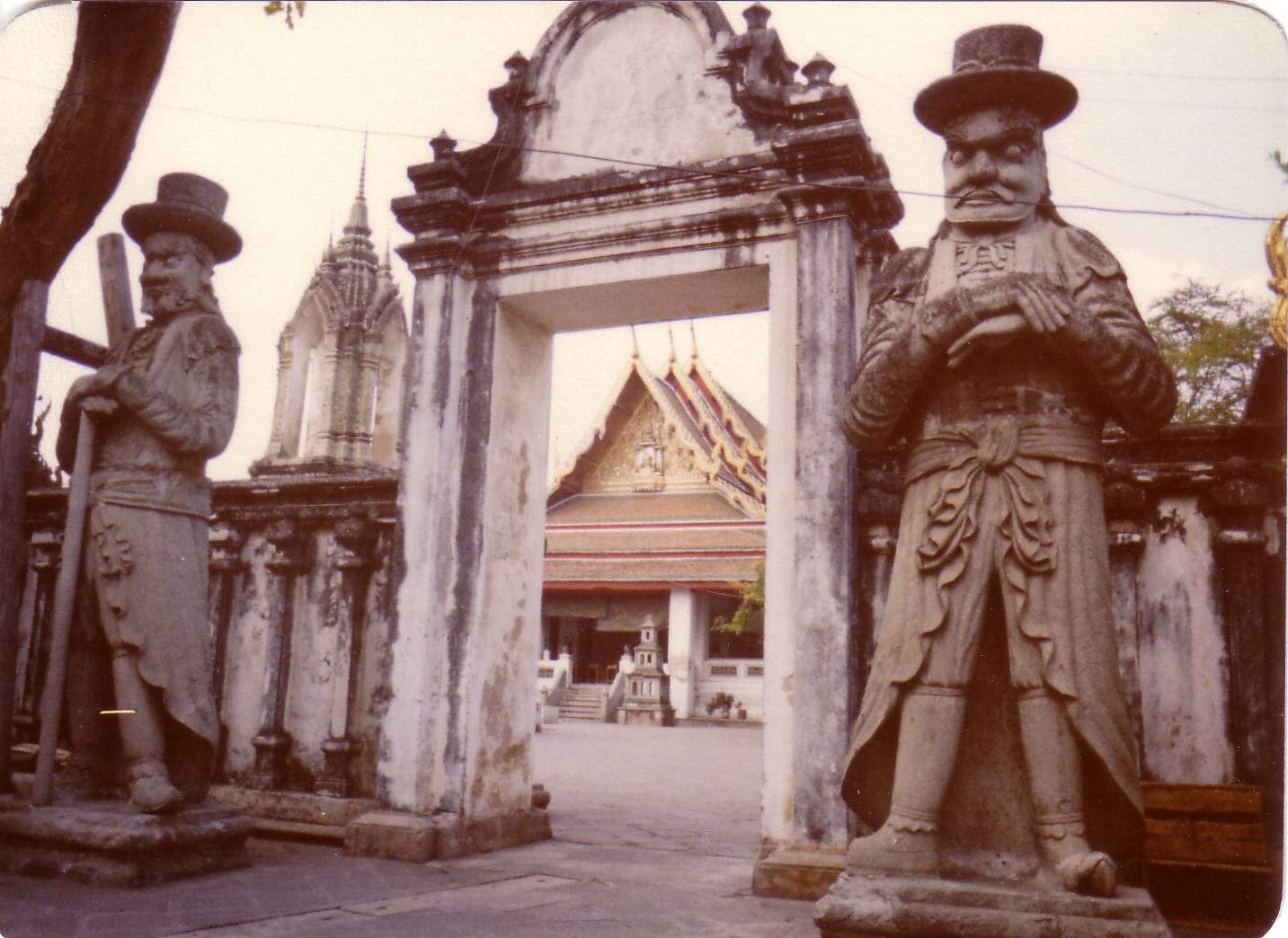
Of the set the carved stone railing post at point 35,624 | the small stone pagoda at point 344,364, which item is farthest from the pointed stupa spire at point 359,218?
the carved stone railing post at point 35,624

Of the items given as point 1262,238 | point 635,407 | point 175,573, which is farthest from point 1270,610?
point 635,407

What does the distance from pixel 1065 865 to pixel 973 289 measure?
186 cm

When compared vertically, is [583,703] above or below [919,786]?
below

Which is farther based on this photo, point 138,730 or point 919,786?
point 138,730

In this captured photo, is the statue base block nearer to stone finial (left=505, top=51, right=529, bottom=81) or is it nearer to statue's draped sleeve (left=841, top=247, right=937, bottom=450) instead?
statue's draped sleeve (left=841, top=247, right=937, bottom=450)

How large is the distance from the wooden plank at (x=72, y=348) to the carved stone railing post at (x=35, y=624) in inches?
97.5

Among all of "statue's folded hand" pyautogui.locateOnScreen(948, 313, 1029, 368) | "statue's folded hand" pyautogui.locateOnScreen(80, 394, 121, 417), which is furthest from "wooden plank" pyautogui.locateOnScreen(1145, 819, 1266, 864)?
"statue's folded hand" pyautogui.locateOnScreen(80, 394, 121, 417)

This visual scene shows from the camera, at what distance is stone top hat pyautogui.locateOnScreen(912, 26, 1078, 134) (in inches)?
148

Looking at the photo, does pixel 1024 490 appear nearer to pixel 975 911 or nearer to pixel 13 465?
pixel 975 911

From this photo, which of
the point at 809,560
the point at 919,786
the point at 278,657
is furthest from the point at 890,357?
the point at 278,657

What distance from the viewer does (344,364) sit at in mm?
24250

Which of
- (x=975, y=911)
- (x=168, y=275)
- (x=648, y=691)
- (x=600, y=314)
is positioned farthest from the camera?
(x=648, y=691)

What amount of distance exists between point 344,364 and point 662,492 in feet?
30.6

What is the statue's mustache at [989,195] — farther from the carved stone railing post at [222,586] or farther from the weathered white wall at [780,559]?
the carved stone railing post at [222,586]
